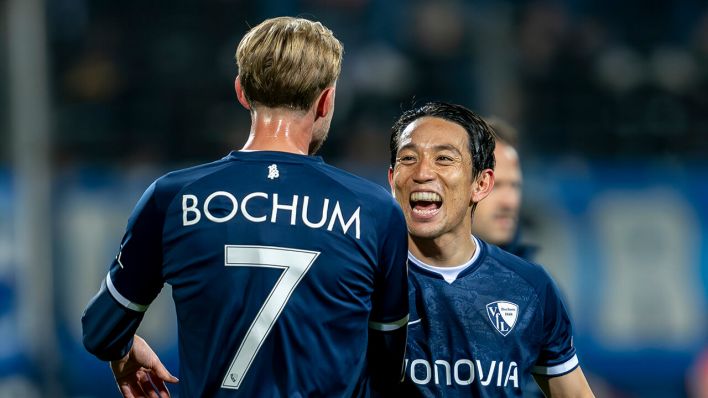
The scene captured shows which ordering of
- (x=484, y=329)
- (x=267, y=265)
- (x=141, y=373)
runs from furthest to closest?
(x=484, y=329), (x=141, y=373), (x=267, y=265)

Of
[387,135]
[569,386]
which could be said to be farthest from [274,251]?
[387,135]

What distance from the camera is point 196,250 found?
2.91 m

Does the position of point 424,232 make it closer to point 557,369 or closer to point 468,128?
point 468,128

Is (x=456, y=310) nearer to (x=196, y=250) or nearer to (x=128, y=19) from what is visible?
(x=196, y=250)

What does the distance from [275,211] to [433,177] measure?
0.66 metres

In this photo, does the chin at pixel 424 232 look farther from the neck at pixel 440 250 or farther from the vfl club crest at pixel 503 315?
the vfl club crest at pixel 503 315

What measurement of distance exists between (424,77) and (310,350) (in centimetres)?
685

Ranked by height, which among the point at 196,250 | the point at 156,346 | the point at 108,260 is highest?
the point at 196,250

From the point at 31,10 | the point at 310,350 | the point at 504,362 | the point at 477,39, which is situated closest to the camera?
the point at 310,350

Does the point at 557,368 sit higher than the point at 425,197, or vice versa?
the point at 425,197

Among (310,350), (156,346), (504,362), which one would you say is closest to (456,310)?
(504,362)

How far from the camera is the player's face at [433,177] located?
3.41 metres

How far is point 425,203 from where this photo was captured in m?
3.44

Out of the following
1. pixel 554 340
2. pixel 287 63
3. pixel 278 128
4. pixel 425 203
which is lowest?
pixel 554 340
